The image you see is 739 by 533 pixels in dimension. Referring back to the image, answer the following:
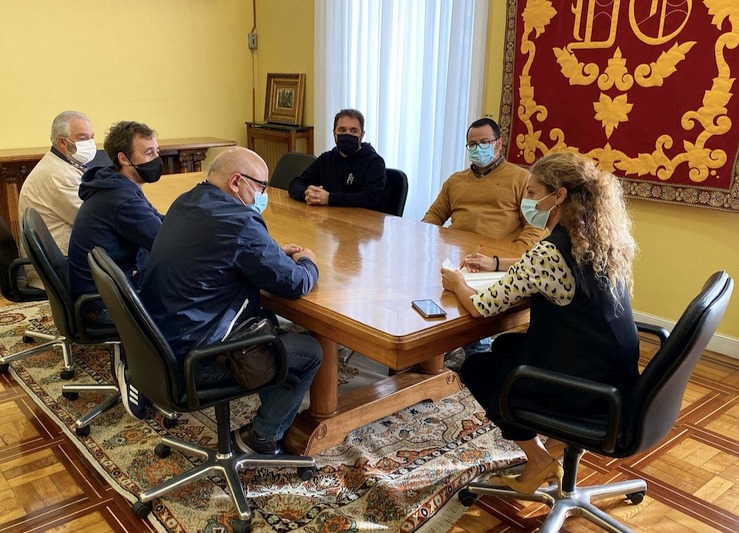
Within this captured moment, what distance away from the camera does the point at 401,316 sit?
69.4 inches

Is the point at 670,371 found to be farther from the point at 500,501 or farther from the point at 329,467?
the point at 329,467

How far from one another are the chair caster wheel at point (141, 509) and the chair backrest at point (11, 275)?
4.39 ft

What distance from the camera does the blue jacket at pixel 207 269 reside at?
184 cm

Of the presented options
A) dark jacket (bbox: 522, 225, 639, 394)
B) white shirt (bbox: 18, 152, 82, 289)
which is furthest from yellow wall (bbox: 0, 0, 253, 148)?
dark jacket (bbox: 522, 225, 639, 394)

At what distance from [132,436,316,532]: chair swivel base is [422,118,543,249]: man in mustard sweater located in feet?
4.72

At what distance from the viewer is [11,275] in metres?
A: 2.80

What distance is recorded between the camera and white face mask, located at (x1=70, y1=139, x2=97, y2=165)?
3098 mm

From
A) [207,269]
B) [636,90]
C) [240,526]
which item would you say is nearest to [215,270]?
[207,269]

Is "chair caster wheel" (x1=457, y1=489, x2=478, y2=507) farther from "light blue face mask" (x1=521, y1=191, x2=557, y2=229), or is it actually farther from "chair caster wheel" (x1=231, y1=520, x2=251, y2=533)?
"light blue face mask" (x1=521, y1=191, x2=557, y2=229)

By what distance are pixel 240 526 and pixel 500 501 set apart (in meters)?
0.83

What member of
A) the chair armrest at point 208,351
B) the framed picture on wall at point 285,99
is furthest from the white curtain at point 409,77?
the chair armrest at point 208,351

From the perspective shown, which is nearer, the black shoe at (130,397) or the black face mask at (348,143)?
the black shoe at (130,397)

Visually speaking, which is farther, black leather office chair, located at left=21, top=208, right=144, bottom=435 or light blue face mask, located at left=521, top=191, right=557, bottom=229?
black leather office chair, located at left=21, top=208, right=144, bottom=435

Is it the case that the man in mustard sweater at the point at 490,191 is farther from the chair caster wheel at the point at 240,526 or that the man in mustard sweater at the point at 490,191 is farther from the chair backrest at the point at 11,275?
the chair backrest at the point at 11,275
